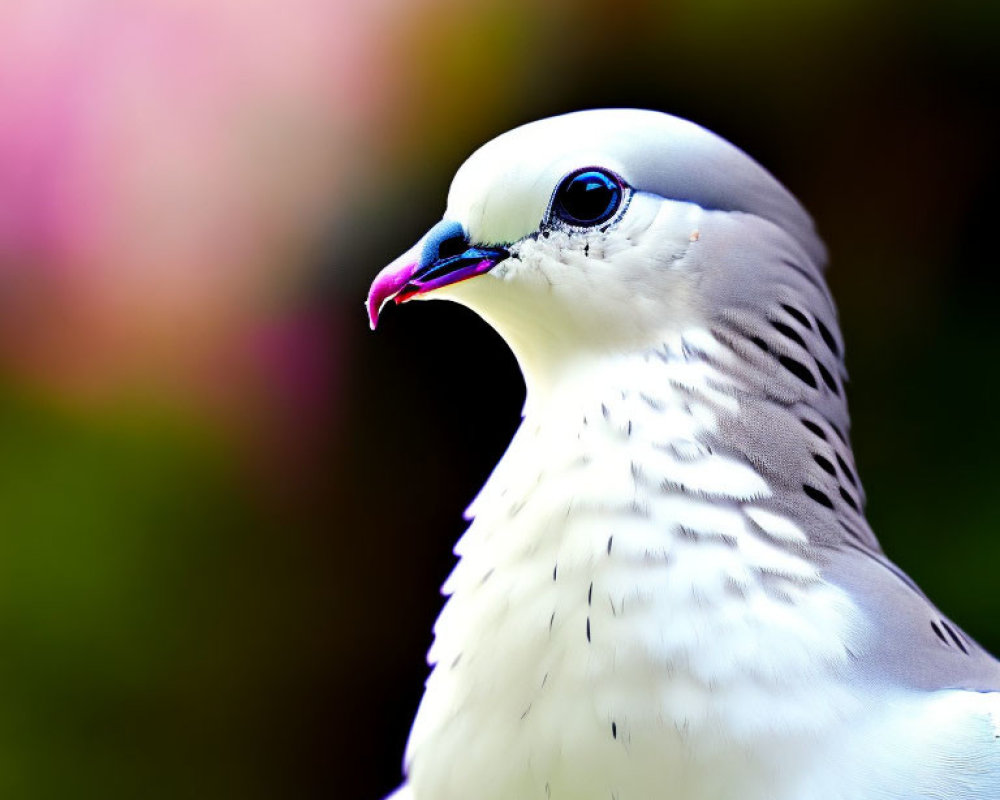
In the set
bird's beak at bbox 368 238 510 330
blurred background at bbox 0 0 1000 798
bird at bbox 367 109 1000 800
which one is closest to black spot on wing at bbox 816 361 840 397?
bird at bbox 367 109 1000 800

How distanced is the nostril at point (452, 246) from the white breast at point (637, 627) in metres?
0.11

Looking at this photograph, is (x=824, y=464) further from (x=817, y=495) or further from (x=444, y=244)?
(x=444, y=244)

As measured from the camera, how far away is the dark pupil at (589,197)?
697 mm

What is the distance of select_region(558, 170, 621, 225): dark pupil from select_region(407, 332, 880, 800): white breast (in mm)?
92

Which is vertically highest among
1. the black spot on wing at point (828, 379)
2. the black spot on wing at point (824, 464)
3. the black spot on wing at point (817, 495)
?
the black spot on wing at point (828, 379)


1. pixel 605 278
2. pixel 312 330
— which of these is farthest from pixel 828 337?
pixel 312 330

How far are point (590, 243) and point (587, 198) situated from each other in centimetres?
3

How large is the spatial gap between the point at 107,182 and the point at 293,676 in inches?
28.5

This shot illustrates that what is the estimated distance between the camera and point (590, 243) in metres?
0.70

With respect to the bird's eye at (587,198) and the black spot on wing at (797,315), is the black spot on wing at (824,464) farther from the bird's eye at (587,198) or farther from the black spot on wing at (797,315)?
the bird's eye at (587,198)

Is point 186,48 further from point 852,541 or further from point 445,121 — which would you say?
point 852,541

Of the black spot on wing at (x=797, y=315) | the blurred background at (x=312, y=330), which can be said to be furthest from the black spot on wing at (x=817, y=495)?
the blurred background at (x=312, y=330)

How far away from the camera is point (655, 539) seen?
651 millimetres

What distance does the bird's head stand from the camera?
69cm
